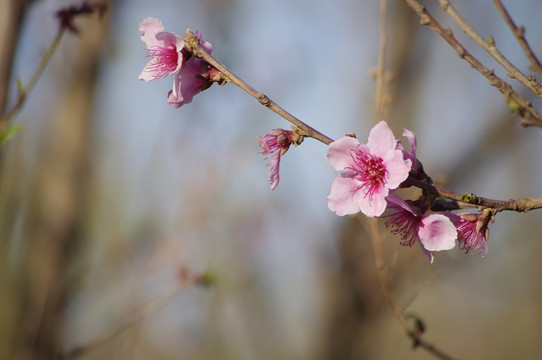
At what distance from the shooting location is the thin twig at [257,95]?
35.9 inches

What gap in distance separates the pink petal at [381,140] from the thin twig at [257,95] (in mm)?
91

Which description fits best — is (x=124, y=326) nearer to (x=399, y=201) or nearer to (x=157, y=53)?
(x=157, y=53)

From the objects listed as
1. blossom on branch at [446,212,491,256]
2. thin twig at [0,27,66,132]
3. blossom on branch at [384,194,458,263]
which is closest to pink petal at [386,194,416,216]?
blossom on branch at [384,194,458,263]

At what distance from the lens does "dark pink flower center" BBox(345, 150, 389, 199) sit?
966 mm

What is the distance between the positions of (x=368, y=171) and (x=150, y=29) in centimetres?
57

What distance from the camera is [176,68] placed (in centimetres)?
107

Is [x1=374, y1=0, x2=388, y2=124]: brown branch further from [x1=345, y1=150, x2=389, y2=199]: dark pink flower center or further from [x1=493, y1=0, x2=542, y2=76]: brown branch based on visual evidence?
[x1=493, y1=0, x2=542, y2=76]: brown branch

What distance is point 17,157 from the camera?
3615 mm

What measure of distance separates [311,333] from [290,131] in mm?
3791

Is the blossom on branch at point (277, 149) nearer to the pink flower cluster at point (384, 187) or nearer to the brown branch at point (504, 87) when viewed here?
the pink flower cluster at point (384, 187)

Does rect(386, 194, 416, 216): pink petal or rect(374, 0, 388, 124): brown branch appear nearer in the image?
rect(386, 194, 416, 216): pink petal

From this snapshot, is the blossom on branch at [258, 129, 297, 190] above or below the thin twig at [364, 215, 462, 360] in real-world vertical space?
above

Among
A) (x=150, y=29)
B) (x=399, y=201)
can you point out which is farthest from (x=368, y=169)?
(x=150, y=29)

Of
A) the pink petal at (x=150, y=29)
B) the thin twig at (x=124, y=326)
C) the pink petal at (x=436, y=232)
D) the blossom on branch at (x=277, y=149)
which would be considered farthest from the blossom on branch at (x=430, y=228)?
the thin twig at (x=124, y=326)
